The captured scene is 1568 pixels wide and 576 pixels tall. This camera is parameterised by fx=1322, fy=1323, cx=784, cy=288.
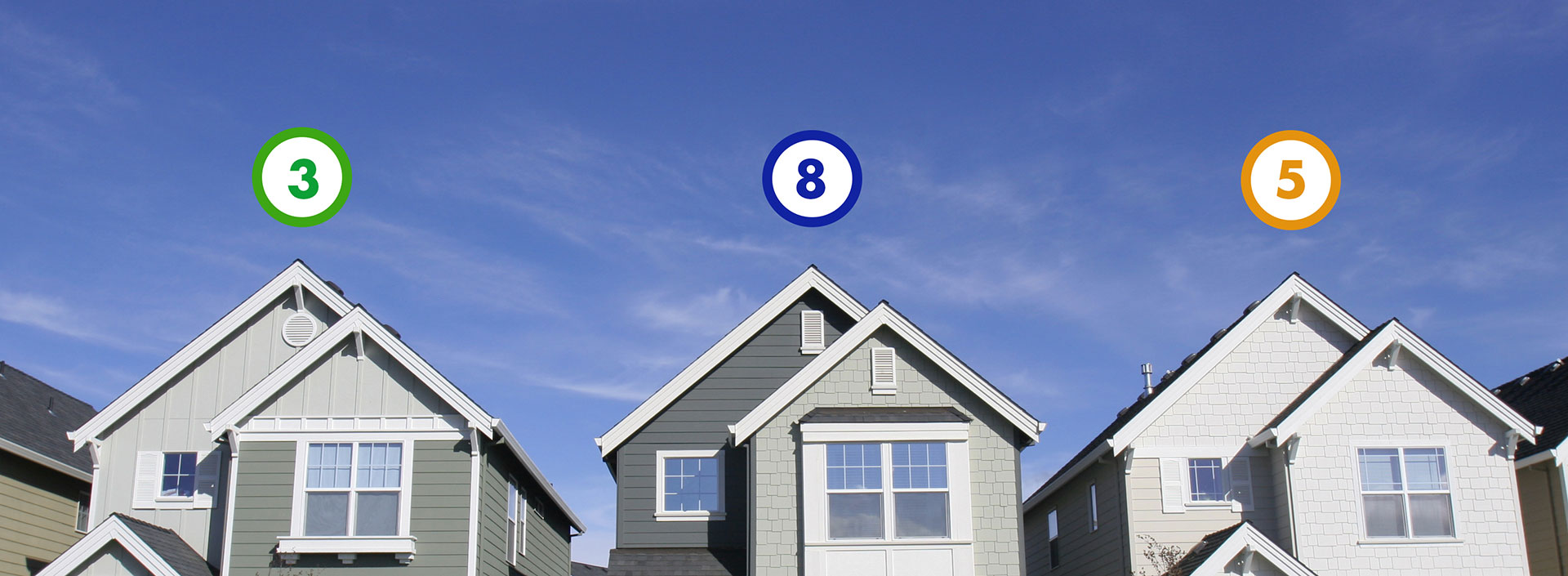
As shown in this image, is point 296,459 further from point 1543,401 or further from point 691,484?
point 1543,401

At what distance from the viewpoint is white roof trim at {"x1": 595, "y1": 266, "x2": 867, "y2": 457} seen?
79.6 feet

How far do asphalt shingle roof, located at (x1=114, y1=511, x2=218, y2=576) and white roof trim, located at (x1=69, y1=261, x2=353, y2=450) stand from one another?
182 centimetres

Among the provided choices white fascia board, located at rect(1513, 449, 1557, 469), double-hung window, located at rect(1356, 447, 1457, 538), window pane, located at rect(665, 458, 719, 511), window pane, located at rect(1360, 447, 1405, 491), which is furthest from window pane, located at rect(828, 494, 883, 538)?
white fascia board, located at rect(1513, 449, 1557, 469)

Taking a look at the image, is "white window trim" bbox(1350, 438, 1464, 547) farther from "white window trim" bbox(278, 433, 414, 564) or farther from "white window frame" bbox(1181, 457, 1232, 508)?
"white window trim" bbox(278, 433, 414, 564)

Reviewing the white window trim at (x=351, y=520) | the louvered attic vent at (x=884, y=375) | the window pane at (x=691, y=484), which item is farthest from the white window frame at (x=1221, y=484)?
the white window trim at (x=351, y=520)

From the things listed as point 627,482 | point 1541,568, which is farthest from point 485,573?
point 1541,568

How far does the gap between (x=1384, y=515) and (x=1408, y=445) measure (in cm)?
130

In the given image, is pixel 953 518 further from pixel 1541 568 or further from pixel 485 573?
pixel 1541 568

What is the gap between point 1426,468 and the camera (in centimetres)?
2261

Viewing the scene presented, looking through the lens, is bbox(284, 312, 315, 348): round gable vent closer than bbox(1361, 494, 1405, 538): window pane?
No

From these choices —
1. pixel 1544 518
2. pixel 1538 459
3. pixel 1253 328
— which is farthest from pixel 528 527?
pixel 1544 518

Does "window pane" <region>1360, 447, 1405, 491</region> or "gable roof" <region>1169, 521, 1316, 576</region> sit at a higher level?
"window pane" <region>1360, 447, 1405, 491</region>

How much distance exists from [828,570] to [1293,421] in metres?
8.32

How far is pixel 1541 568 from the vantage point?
23.7m
